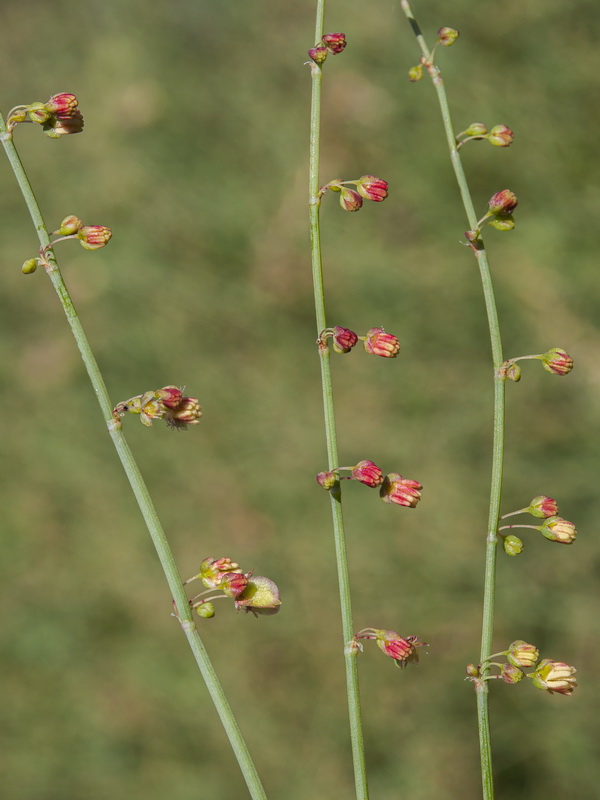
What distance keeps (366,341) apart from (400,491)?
195mm

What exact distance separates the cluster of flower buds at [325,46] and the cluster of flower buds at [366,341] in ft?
1.07

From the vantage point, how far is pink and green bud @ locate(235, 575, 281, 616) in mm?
1063

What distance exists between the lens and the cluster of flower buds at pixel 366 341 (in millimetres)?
1040

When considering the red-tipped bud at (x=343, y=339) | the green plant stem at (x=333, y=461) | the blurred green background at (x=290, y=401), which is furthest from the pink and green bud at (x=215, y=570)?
the blurred green background at (x=290, y=401)

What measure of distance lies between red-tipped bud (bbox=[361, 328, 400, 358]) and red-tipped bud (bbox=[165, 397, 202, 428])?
0.23 m

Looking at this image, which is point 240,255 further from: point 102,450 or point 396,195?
point 102,450

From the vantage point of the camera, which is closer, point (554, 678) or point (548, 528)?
point (554, 678)

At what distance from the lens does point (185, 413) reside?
1.07 metres

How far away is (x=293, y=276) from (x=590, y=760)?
2.10 meters

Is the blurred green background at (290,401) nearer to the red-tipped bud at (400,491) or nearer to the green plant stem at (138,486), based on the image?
the red-tipped bud at (400,491)

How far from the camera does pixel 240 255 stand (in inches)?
144

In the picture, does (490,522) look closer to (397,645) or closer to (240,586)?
(397,645)

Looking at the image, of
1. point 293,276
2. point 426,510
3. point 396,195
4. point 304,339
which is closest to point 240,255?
point 293,276

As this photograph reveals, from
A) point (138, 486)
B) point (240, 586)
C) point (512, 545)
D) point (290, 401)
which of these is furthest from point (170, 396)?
point (290, 401)
